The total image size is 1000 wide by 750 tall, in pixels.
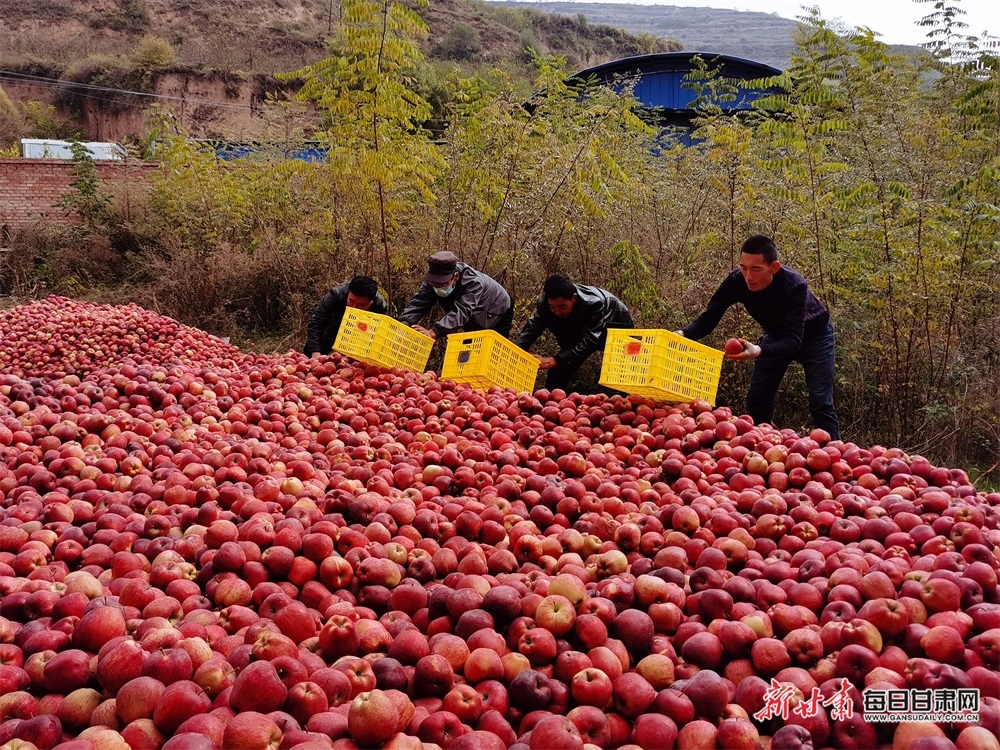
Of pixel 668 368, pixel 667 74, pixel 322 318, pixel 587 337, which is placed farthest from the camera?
pixel 667 74

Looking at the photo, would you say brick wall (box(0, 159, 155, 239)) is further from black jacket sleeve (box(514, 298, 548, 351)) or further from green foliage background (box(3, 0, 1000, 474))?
black jacket sleeve (box(514, 298, 548, 351))

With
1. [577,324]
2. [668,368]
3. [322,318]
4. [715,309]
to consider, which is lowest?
[322,318]

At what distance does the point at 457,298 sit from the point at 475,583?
4.95m

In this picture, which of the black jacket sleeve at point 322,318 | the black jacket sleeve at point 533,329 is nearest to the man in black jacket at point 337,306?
the black jacket sleeve at point 322,318

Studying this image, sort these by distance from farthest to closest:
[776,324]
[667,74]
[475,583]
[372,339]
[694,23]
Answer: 1. [694,23]
2. [667,74]
3. [372,339]
4. [776,324]
5. [475,583]

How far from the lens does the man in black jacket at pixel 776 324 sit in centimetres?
539

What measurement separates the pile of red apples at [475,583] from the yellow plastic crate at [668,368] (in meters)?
0.21

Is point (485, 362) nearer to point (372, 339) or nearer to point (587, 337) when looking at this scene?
point (372, 339)

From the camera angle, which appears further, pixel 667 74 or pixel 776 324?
pixel 667 74

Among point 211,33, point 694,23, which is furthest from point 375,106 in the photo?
point 694,23

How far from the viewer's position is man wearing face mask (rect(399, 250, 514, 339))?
704 cm

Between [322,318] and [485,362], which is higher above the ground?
[485,362]

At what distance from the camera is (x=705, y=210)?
8609mm

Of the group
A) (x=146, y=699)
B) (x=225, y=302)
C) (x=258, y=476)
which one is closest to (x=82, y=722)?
(x=146, y=699)
